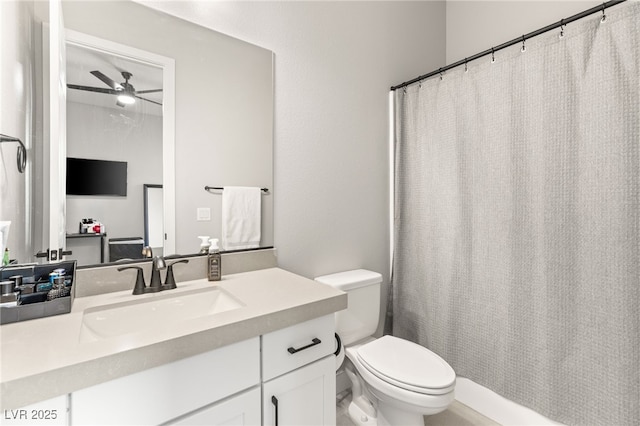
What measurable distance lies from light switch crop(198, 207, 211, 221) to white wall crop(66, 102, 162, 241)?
210mm

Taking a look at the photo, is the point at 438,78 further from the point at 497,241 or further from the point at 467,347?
the point at 467,347

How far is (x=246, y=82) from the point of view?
4.87 feet

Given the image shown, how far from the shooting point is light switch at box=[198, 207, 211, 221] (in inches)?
54.2

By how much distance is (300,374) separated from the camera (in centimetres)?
99

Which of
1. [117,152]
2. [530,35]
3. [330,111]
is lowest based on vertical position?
[117,152]

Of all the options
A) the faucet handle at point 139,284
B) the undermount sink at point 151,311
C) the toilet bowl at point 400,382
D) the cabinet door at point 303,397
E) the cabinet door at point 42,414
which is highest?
the faucet handle at point 139,284

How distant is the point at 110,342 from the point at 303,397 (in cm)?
60

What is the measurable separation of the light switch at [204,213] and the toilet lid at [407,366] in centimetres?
98

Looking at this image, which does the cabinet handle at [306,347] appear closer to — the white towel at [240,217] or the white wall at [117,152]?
the white towel at [240,217]

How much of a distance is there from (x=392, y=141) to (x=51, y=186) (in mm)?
1795

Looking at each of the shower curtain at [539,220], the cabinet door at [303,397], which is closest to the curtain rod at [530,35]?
the shower curtain at [539,220]

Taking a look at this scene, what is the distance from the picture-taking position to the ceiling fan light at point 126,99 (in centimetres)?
119

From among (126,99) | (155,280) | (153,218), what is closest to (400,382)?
(155,280)

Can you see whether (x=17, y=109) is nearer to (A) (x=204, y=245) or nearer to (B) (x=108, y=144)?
(B) (x=108, y=144)
